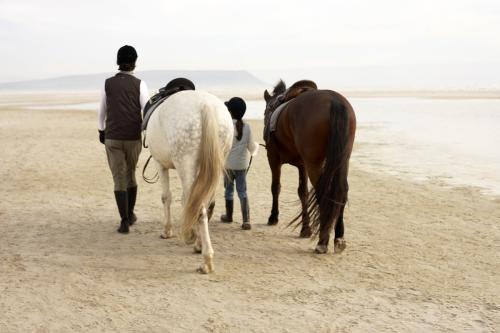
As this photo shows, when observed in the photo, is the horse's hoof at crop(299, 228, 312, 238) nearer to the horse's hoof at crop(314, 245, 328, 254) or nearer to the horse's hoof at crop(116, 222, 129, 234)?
the horse's hoof at crop(314, 245, 328, 254)

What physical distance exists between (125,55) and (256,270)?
2899mm

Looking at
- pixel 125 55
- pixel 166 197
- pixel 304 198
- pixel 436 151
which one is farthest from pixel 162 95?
pixel 436 151

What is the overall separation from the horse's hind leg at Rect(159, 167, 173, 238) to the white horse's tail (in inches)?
38.3

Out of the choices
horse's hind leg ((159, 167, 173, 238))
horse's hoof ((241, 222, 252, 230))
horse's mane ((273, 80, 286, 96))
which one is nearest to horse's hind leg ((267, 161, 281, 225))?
horse's hoof ((241, 222, 252, 230))

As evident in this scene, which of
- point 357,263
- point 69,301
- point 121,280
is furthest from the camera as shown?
point 357,263

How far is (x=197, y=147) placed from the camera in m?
4.79

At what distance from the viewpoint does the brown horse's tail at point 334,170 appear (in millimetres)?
5027

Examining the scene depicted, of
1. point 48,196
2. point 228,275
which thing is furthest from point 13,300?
point 48,196

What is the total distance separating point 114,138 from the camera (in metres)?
5.77

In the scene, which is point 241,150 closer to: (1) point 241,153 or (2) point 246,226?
(1) point 241,153

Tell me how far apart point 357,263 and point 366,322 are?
4.39ft

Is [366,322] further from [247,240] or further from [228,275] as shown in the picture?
[247,240]

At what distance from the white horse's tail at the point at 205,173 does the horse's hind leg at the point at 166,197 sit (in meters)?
0.97

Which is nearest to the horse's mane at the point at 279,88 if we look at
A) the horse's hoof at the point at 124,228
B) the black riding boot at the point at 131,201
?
the black riding boot at the point at 131,201
